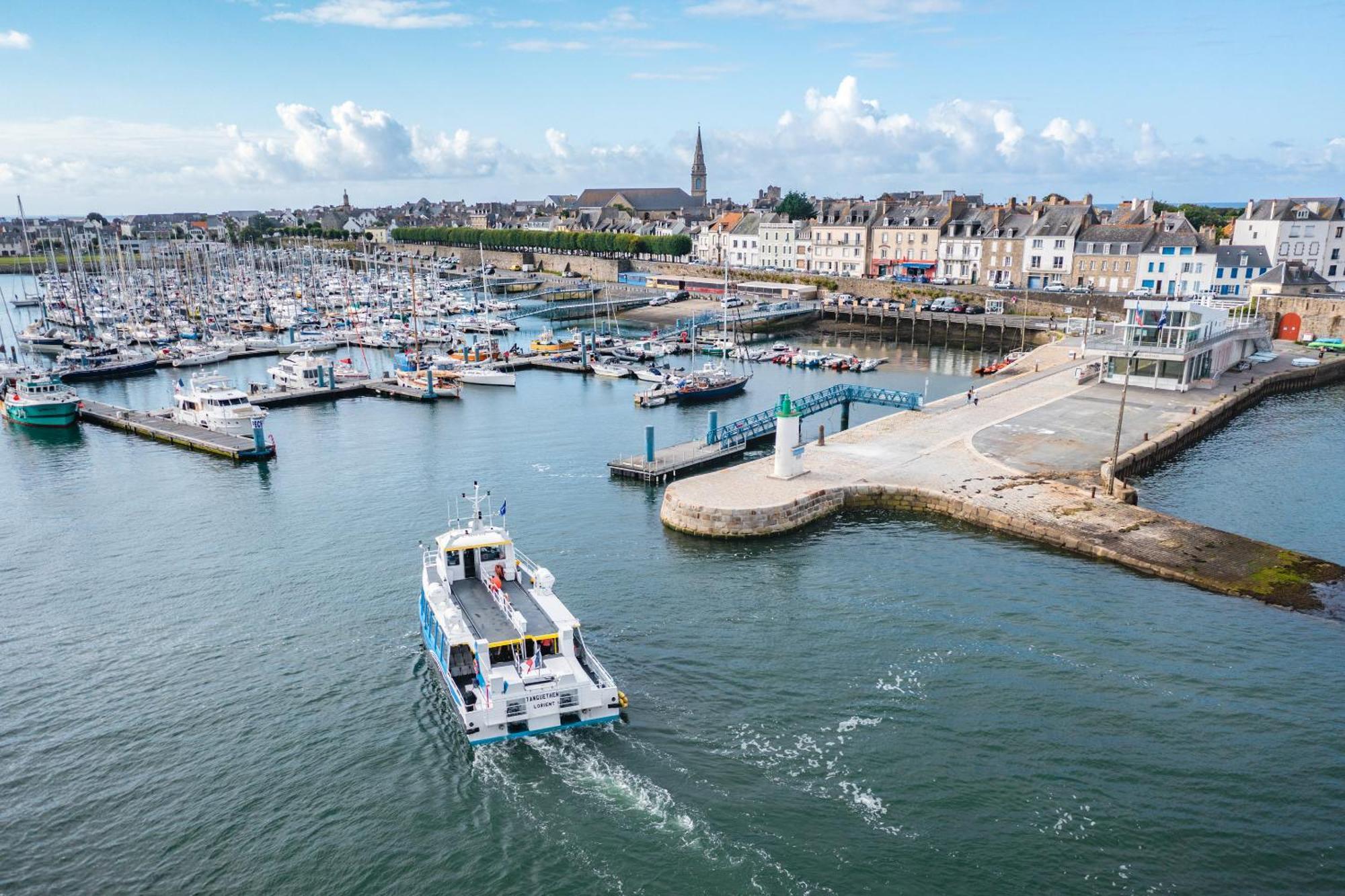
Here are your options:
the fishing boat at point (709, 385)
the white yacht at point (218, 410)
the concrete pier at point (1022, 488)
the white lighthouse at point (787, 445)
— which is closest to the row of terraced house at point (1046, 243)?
the concrete pier at point (1022, 488)

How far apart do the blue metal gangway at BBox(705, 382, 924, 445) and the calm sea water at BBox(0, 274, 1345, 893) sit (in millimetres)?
10499

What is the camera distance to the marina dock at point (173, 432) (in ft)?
171

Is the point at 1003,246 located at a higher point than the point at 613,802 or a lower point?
higher

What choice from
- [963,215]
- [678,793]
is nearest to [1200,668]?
[678,793]

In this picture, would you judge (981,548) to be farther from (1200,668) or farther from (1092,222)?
(1092,222)

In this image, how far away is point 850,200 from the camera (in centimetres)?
13488

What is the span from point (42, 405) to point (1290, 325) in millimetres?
104637

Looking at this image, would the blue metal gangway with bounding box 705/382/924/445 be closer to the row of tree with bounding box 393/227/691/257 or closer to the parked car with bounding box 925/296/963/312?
the parked car with bounding box 925/296/963/312

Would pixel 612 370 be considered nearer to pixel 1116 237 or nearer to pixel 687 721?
pixel 687 721

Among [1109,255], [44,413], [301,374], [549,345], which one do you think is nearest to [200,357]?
[301,374]

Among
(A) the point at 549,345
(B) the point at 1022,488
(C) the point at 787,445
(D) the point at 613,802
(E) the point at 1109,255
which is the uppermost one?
(E) the point at 1109,255

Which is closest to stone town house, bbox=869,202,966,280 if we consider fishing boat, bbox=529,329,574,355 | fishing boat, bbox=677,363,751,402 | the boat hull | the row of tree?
the row of tree

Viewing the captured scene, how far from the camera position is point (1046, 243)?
347 ft

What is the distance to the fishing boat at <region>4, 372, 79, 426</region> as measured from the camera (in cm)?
5925
